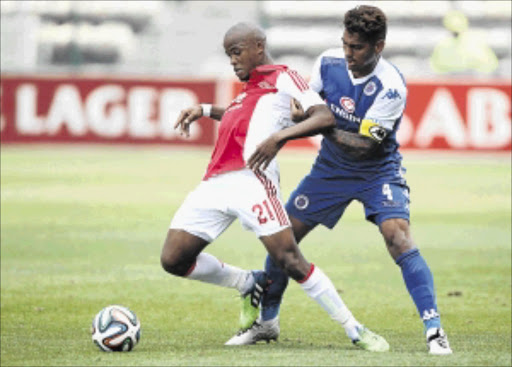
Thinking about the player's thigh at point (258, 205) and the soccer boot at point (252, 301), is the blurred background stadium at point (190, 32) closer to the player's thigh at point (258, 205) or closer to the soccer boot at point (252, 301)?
the soccer boot at point (252, 301)

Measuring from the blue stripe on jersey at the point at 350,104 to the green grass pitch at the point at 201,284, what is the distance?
1157 millimetres

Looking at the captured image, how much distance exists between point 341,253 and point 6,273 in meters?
3.70

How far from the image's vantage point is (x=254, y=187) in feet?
23.4

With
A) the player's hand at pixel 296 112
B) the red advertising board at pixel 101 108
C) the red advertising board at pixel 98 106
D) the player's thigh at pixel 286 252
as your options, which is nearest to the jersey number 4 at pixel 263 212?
the player's thigh at pixel 286 252

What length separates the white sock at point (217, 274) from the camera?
746cm

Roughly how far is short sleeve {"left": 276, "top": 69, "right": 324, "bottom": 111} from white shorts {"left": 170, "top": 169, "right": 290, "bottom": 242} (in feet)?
1.68

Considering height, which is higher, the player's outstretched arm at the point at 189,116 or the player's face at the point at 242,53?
the player's face at the point at 242,53

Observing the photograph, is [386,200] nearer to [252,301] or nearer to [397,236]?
[397,236]

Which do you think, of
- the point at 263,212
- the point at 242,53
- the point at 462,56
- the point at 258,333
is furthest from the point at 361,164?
the point at 462,56

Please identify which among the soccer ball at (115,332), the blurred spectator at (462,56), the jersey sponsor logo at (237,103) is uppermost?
the jersey sponsor logo at (237,103)

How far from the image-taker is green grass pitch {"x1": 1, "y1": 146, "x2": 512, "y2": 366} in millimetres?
7195

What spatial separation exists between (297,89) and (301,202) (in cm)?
88

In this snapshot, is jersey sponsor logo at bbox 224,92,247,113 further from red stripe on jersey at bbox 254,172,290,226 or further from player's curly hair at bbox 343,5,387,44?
player's curly hair at bbox 343,5,387,44

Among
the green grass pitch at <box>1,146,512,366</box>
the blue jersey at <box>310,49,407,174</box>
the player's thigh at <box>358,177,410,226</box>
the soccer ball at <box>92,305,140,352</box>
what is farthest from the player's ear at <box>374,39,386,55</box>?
the soccer ball at <box>92,305,140,352</box>
